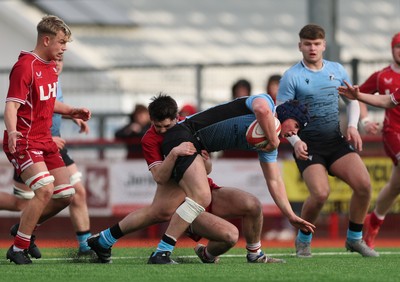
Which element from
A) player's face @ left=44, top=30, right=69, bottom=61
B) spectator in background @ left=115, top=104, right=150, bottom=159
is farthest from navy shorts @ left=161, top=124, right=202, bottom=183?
spectator in background @ left=115, top=104, right=150, bottom=159

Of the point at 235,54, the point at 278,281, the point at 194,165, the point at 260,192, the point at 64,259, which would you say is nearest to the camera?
the point at 278,281

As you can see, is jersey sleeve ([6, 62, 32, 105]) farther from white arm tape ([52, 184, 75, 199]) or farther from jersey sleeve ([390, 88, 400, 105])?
jersey sleeve ([390, 88, 400, 105])

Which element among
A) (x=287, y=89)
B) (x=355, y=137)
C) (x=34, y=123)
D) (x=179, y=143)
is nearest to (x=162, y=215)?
(x=179, y=143)

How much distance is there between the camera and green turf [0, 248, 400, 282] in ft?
26.5

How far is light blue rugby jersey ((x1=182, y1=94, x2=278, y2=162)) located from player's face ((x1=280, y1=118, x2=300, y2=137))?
9.2 inches

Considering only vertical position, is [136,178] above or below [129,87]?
below

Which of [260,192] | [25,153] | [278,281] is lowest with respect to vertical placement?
[260,192]

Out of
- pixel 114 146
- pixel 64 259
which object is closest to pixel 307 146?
pixel 64 259

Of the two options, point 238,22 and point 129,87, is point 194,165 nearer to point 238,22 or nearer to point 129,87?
point 129,87

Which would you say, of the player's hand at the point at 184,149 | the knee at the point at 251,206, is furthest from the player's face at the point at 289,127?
the player's hand at the point at 184,149

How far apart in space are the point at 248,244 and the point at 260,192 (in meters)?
5.84

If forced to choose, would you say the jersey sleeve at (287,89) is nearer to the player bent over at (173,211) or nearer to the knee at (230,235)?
the player bent over at (173,211)

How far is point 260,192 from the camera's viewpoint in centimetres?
1559

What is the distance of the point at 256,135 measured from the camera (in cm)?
924
